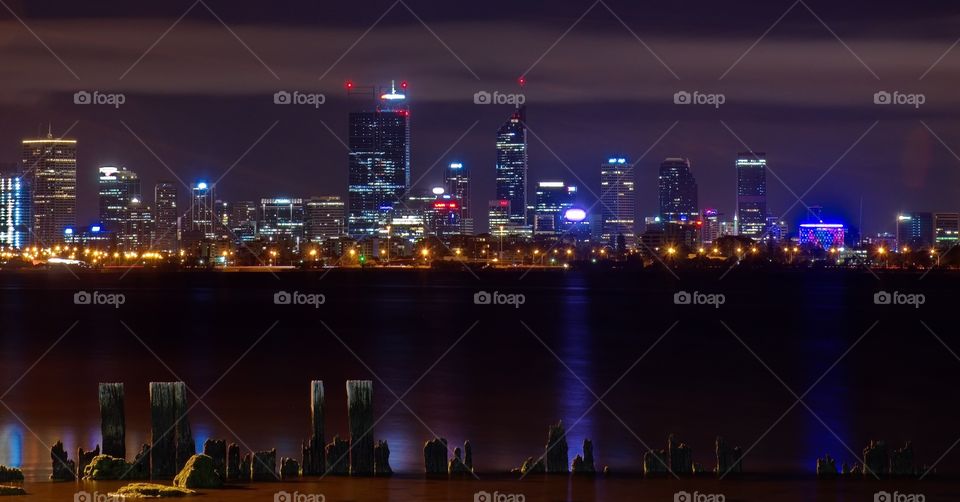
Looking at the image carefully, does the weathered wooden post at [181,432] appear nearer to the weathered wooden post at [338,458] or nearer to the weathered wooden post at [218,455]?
the weathered wooden post at [218,455]

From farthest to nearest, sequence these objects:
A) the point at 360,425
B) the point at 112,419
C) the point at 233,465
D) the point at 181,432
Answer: the point at 112,419 → the point at 360,425 → the point at 181,432 → the point at 233,465

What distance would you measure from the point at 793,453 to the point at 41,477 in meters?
16.4

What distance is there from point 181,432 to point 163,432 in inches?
12.4

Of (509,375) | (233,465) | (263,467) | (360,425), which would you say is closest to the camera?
(233,465)

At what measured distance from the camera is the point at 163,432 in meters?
20.6

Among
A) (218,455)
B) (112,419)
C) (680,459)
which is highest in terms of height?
(112,419)

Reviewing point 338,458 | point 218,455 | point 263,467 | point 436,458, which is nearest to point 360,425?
point 338,458

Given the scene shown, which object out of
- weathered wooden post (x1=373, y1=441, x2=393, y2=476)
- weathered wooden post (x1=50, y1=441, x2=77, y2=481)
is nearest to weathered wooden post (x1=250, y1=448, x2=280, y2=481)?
weathered wooden post (x1=373, y1=441, x2=393, y2=476)

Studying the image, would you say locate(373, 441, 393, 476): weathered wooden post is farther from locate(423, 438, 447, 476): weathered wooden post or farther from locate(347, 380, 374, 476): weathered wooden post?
locate(423, 438, 447, 476): weathered wooden post

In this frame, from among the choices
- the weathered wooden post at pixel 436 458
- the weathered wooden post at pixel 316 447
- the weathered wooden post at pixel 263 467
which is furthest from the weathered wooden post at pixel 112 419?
the weathered wooden post at pixel 436 458

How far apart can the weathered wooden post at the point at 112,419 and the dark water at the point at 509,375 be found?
5.43 feet

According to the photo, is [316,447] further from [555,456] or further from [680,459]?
[680,459]

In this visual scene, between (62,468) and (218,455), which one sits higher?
(218,455)

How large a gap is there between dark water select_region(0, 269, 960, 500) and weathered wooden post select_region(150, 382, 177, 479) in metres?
2.71
